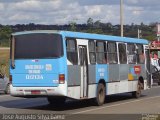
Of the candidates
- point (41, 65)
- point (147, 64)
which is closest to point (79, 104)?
point (41, 65)

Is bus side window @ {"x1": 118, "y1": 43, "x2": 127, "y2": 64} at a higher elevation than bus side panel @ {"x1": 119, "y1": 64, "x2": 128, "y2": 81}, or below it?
higher

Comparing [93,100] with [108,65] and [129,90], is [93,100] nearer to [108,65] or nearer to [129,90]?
[108,65]

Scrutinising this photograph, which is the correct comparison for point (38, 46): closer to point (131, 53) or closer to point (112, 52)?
point (112, 52)

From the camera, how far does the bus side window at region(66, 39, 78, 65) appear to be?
1804 centimetres

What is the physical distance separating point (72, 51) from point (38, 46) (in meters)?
1.23

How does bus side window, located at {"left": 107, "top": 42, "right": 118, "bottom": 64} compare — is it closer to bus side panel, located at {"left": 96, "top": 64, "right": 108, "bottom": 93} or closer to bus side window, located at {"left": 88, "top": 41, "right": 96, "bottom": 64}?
bus side panel, located at {"left": 96, "top": 64, "right": 108, "bottom": 93}

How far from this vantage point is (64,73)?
57.6 feet

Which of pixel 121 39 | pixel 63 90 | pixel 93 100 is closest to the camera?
pixel 63 90

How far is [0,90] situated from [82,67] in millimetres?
10691

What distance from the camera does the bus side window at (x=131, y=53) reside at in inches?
936

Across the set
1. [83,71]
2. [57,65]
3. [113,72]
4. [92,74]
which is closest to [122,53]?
[113,72]

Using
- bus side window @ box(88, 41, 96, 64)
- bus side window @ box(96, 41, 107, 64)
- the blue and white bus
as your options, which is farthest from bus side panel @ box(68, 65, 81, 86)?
bus side window @ box(96, 41, 107, 64)

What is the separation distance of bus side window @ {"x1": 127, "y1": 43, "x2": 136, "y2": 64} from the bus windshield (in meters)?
6.54

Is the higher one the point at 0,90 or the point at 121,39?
the point at 121,39
